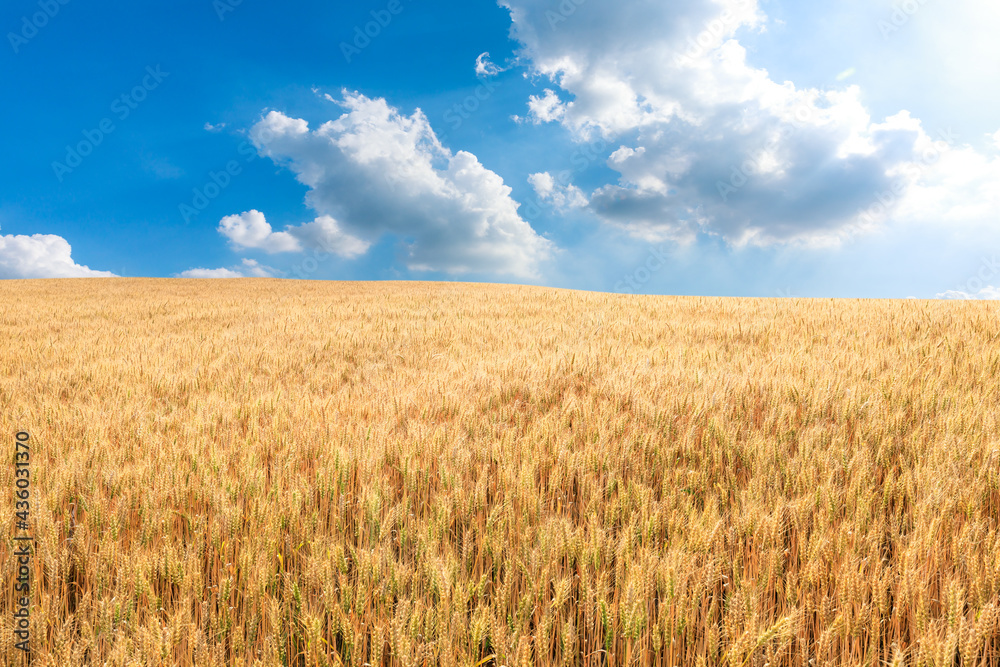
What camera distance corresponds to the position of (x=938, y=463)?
221 cm

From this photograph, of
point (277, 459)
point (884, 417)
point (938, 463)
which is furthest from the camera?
point (884, 417)

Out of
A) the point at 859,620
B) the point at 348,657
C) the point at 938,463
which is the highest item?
the point at 938,463

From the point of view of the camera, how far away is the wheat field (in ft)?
4.41

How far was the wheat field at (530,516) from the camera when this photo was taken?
134 cm

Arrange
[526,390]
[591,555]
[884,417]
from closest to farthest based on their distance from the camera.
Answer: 1. [591,555]
2. [884,417]
3. [526,390]

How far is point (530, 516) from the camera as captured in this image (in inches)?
77.2

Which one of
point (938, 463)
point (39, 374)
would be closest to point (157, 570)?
point (938, 463)

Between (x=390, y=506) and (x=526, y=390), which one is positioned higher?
(x=526, y=390)

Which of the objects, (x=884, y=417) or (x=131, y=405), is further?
(x=131, y=405)

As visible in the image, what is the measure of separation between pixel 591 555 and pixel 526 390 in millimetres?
2073

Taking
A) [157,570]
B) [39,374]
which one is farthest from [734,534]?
[39,374]

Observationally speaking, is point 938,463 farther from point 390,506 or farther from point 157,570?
point 157,570

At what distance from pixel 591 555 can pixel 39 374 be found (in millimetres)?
6400

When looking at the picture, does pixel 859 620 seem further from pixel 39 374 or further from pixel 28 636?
pixel 39 374
